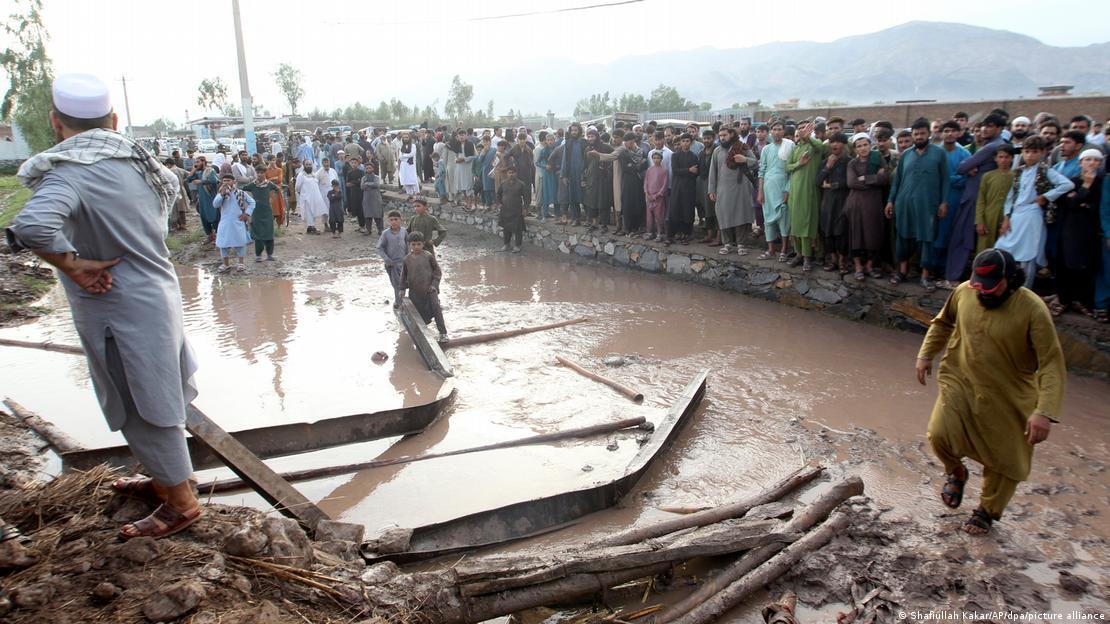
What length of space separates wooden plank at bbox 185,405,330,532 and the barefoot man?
3751mm

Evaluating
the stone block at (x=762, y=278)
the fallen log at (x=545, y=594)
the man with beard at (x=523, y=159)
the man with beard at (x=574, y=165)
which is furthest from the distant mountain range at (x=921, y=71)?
the fallen log at (x=545, y=594)

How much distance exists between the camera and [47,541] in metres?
2.74

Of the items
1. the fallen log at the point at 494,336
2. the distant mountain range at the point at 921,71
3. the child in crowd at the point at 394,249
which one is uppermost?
the distant mountain range at the point at 921,71

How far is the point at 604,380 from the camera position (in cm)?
706

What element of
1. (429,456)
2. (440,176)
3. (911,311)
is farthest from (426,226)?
(440,176)

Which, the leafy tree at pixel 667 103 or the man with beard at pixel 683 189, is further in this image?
the leafy tree at pixel 667 103

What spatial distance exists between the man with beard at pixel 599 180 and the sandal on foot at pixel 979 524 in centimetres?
911

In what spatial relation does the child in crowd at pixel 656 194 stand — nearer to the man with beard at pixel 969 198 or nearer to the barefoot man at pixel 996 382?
the man with beard at pixel 969 198

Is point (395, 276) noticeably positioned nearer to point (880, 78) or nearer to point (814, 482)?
point (814, 482)

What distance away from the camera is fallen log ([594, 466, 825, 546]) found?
3688 millimetres

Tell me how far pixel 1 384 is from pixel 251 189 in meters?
6.16

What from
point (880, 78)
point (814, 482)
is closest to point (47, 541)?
point (814, 482)

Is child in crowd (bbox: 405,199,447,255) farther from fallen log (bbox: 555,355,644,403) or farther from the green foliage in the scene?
the green foliage

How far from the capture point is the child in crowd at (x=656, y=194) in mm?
11406
